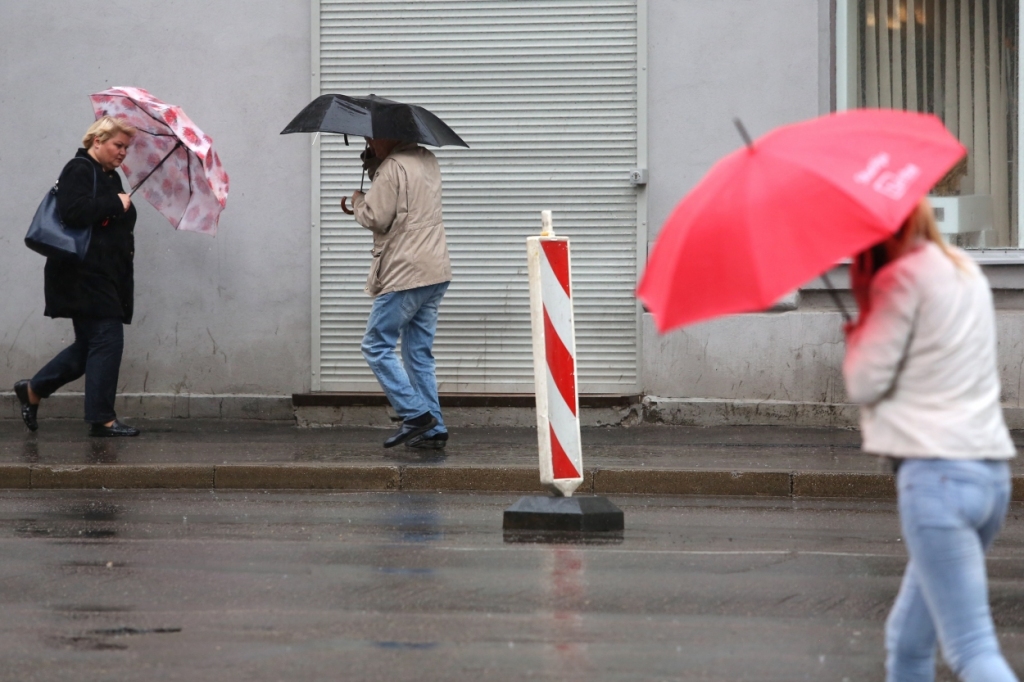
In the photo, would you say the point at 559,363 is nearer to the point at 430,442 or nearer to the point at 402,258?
the point at 402,258

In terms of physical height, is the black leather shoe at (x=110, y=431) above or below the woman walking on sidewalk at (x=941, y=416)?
below

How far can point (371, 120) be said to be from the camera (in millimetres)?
9156

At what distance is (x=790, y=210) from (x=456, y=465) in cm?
573

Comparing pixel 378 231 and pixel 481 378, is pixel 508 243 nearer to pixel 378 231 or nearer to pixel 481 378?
pixel 481 378

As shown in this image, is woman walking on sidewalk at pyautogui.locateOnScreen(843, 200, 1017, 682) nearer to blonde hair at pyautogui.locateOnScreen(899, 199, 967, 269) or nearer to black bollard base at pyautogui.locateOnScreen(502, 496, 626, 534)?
blonde hair at pyautogui.locateOnScreen(899, 199, 967, 269)

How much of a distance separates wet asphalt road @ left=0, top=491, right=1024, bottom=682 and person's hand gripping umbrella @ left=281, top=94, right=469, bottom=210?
7.67 ft

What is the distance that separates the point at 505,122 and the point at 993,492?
839cm

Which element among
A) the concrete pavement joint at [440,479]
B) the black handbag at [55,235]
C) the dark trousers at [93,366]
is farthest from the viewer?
the dark trousers at [93,366]

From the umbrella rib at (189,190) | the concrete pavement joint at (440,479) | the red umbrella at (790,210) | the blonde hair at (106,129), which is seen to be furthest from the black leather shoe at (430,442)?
the red umbrella at (790,210)

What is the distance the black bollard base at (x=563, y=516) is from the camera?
23.8ft

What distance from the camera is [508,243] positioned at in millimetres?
11500

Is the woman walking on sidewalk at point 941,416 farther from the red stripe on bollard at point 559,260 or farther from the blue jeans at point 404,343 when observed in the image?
the blue jeans at point 404,343

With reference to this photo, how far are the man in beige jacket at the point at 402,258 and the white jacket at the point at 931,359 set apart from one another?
6.16m

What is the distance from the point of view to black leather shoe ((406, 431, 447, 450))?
31.5ft
